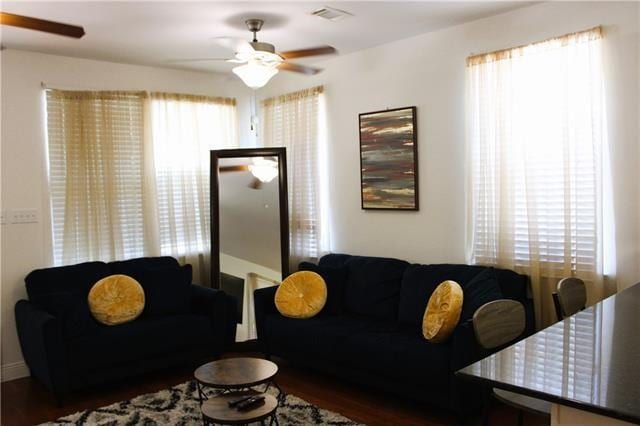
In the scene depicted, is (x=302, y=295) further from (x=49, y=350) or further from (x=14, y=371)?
(x=14, y=371)

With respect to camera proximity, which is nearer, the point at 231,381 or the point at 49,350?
the point at 231,381

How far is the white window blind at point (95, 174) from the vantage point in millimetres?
4621

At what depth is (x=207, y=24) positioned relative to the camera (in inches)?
152

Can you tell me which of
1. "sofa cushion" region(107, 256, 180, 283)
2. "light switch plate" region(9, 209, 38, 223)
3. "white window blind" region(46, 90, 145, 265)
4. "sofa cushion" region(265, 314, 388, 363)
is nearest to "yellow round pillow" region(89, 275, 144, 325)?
"sofa cushion" region(107, 256, 180, 283)

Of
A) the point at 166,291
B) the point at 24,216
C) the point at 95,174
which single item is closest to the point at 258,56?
the point at 166,291

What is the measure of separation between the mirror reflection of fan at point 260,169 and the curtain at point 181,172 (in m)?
0.55

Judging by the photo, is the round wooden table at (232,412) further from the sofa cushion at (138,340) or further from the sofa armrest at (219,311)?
the sofa armrest at (219,311)

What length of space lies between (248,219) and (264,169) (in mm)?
506

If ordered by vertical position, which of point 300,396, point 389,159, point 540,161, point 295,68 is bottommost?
point 300,396

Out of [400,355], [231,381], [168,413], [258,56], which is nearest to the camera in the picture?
[231,381]

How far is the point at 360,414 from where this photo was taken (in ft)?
11.4

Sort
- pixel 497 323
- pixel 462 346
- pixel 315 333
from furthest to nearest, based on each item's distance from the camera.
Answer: pixel 315 333
pixel 462 346
pixel 497 323

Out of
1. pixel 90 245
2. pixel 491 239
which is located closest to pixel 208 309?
pixel 90 245

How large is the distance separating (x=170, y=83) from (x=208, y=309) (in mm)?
2329
